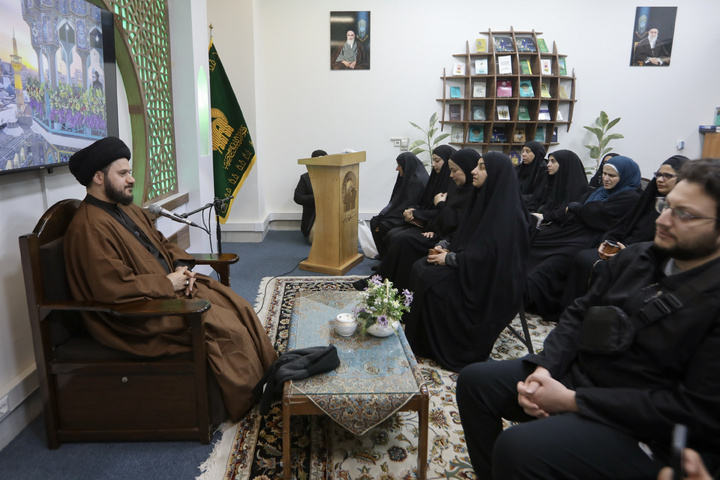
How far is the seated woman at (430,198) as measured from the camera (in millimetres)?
4379

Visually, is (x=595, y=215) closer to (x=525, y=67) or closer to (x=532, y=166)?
(x=532, y=166)

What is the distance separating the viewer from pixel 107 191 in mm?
2146

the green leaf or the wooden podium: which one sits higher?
the green leaf

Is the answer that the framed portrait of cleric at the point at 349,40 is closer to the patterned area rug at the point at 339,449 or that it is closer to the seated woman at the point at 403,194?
the seated woman at the point at 403,194

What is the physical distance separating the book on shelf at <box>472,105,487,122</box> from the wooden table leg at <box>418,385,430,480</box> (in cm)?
523

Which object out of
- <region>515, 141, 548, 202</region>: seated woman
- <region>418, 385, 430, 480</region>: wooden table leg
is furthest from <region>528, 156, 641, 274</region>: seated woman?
<region>418, 385, 430, 480</region>: wooden table leg

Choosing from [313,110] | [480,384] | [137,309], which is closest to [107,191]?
[137,309]

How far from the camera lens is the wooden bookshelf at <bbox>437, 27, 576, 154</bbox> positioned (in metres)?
6.16

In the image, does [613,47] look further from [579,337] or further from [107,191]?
[107,191]

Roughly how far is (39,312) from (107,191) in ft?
1.94

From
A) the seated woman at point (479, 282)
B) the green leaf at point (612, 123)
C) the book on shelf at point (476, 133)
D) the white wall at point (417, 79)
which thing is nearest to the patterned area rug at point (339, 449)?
the seated woman at point (479, 282)

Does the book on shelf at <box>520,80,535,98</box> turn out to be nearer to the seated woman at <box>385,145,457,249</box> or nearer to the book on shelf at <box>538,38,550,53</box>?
the book on shelf at <box>538,38,550,53</box>

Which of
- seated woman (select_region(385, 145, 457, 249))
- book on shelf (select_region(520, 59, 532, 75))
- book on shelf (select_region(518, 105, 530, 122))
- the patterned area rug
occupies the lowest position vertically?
the patterned area rug

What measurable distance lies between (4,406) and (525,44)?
6.52 m
